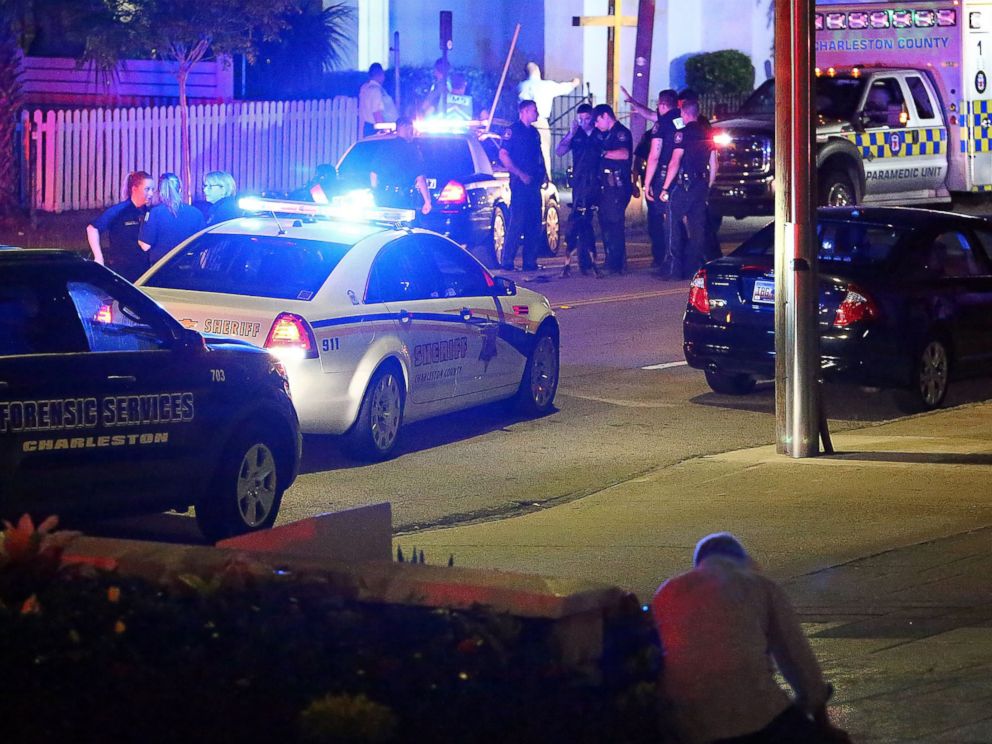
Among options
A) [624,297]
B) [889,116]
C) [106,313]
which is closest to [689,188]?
→ [624,297]

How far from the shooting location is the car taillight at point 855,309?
42.5ft

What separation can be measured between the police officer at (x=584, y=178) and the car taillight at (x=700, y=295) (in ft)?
24.5

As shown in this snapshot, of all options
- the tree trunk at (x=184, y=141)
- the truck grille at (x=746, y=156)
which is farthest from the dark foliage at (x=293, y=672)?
the tree trunk at (x=184, y=141)

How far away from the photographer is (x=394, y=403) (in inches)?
454

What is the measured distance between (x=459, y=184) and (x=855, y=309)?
9319 mm

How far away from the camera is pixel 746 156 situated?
77.3 ft

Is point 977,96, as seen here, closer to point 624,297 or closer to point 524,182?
point 524,182

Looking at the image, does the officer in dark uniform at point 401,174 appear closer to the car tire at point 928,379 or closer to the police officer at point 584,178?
the police officer at point 584,178

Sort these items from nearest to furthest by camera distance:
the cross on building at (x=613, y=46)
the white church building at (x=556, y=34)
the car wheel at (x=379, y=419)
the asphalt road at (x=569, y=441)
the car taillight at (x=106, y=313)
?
the car taillight at (x=106, y=313) < the asphalt road at (x=569, y=441) < the car wheel at (x=379, y=419) < the cross on building at (x=613, y=46) < the white church building at (x=556, y=34)

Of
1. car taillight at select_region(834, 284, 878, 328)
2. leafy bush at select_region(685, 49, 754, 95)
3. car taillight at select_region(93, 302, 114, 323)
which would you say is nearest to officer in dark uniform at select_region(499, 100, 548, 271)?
car taillight at select_region(834, 284, 878, 328)

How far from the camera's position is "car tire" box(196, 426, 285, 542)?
8.86 m

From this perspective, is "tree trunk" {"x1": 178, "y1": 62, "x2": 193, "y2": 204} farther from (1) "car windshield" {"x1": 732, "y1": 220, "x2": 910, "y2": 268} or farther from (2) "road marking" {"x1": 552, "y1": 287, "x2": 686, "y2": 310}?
(1) "car windshield" {"x1": 732, "y1": 220, "x2": 910, "y2": 268}

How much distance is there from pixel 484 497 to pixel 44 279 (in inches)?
128

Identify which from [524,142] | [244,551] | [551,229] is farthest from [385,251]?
[551,229]
